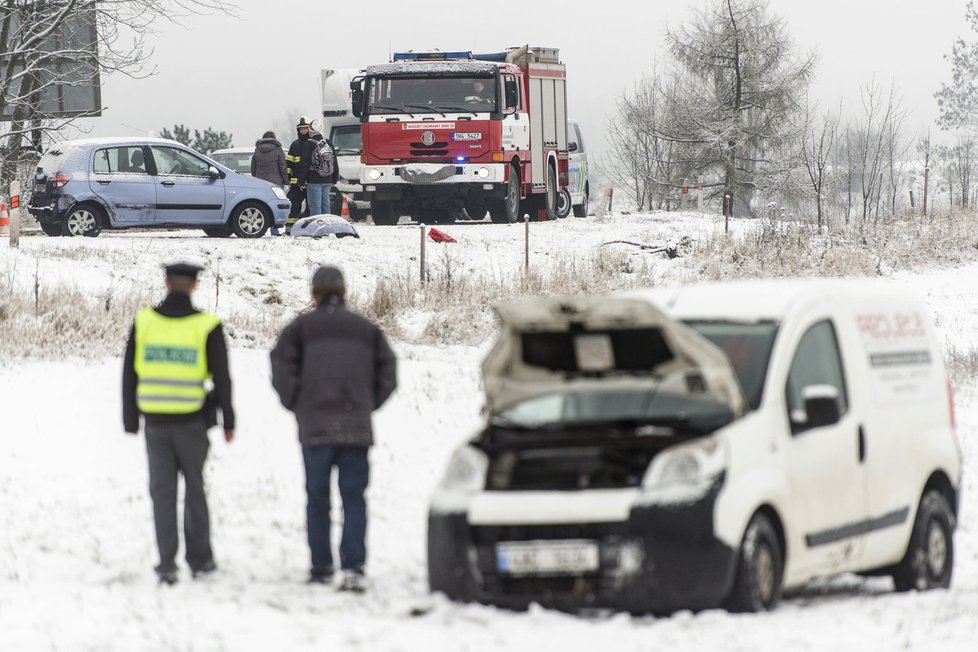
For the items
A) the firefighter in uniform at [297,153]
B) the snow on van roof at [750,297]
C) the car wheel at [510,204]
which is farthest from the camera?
the car wheel at [510,204]

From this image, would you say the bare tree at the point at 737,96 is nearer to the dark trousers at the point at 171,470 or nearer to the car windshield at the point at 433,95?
the car windshield at the point at 433,95

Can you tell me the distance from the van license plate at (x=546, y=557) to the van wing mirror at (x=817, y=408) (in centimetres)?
116

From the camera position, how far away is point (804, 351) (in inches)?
287

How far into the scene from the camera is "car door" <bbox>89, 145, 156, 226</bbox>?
74.3 feet

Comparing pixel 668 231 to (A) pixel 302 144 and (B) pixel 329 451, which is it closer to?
(A) pixel 302 144

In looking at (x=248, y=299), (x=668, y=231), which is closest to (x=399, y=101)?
(x=668, y=231)

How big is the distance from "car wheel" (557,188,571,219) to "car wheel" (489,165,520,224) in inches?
189

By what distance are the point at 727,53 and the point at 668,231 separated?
27.1 meters

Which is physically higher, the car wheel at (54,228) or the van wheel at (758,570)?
the car wheel at (54,228)


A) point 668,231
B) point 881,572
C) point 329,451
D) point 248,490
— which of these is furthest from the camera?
point 668,231

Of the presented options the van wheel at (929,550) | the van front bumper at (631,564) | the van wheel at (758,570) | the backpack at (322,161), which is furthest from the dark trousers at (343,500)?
the backpack at (322,161)

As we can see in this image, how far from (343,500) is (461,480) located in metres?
0.96

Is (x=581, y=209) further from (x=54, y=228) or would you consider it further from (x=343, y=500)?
(x=343, y=500)

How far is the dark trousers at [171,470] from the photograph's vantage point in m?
7.75
